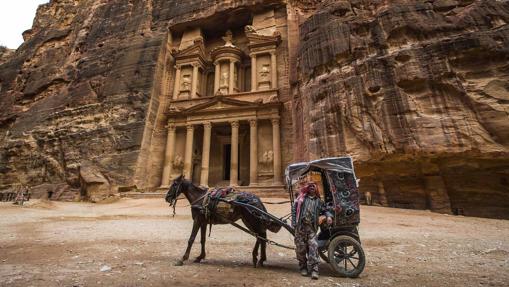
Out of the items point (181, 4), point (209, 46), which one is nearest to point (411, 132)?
point (209, 46)

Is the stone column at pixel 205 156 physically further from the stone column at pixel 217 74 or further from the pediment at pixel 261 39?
the pediment at pixel 261 39

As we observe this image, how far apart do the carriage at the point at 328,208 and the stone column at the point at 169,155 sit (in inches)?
657

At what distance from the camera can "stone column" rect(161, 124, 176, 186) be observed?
20922 mm

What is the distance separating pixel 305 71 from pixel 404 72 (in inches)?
227

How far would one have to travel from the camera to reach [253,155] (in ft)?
67.0

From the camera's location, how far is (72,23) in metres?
30.7

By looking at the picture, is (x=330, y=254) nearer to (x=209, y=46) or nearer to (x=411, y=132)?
(x=411, y=132)

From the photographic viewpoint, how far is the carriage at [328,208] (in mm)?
3943

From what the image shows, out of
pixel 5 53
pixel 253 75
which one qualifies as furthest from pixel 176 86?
pixel 5 53

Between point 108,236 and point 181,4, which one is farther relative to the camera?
point 181,4

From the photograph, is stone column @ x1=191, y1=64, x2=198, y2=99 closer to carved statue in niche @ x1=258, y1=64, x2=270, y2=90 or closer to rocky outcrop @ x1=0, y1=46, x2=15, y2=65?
carved statue in niche @ x1=258, y1=64, x2=270, y2=90

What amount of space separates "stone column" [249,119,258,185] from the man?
15.3 metres

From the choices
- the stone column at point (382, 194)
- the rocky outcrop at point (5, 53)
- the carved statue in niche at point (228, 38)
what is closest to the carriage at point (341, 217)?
the stone column at point (382, 194)

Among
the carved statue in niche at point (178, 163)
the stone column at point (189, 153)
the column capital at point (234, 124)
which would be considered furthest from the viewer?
the carved statue in niche at point (178, 163)
